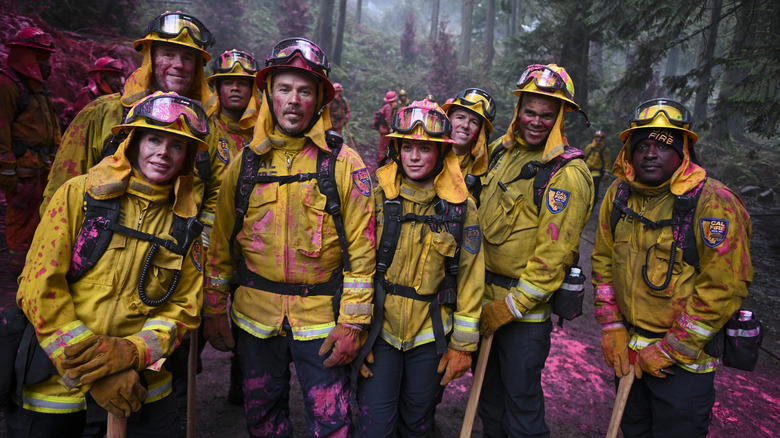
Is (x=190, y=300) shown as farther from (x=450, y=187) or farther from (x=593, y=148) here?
(x=593, y=148)

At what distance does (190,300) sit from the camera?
8.95ft

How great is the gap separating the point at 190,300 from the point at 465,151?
282 centimetres

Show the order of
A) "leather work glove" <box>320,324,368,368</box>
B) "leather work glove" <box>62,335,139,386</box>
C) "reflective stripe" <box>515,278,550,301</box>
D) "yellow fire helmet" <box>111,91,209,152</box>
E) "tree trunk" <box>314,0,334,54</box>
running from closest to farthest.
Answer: "leather work glove" <box>62,335,139,386</box>
"yellow fire helmet" <box>111,91,209,152</box>
"leather work glove" <box>320,324,368,368</box>
"reflective stripe" <box>515,278,550,301</box>
"tree trunk" <box>314,0,334,54</box>

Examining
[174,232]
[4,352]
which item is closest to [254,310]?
[174,232]

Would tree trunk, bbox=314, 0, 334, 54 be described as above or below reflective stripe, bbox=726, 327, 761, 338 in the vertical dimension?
above

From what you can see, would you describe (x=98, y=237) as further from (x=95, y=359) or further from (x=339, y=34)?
(x=339, y=34)

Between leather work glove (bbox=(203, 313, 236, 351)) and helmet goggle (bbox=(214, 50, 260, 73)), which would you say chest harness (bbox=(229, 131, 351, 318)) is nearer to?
leather work glove (bbox=(203, 313, 236, 351))

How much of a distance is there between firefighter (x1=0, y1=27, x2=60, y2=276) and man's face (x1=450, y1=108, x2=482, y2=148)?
512 centimetres

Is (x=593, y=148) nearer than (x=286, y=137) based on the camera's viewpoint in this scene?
No

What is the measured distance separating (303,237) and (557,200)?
1.84 meters

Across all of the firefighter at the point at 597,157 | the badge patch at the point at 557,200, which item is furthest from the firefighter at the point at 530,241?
the firefighter at the point at 597,157

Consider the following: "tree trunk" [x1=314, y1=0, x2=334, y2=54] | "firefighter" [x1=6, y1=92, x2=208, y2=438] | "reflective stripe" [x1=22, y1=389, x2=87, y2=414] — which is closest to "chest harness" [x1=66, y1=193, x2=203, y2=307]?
"firefighter" [x1=6, y1=92, x2=208, y2=438]

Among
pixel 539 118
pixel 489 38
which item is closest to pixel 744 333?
pixel 539 118

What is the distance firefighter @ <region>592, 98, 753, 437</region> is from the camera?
9.53ft
